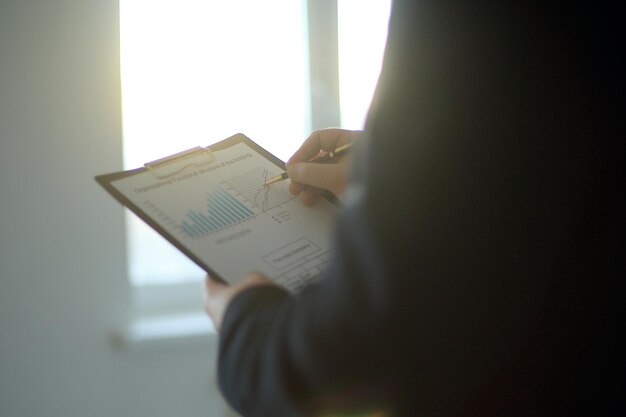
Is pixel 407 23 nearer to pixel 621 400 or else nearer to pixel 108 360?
pixel 621 400

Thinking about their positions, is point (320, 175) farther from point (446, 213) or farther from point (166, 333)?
point (166, 333)

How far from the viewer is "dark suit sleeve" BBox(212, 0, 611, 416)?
1.42 feet

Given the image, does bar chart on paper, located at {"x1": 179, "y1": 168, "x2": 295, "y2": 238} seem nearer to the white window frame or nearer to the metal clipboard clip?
the metal clipboard clip

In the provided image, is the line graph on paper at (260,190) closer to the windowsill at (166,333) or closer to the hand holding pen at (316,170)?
the hand holding pen at (316,170)

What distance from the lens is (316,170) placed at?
79cm

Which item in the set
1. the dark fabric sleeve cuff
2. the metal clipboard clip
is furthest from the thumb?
the dark fabric sleeve cuff

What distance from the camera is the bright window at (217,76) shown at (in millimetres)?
1501

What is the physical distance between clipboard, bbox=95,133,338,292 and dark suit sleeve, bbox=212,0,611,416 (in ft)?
0.67

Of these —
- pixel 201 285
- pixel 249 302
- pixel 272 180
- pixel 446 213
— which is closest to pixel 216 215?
pixel 272 180

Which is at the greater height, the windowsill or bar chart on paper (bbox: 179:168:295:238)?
bar chart on paper (bbox: 179:168:295:238)

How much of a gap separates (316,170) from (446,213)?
363 millimetres

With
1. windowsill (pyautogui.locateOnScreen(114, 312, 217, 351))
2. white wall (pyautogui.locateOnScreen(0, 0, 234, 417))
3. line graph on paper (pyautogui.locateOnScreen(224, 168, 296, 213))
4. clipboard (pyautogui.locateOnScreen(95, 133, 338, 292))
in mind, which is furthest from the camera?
windowsill (pyautogui.locateOnScreen(114, 312, 217, 351))

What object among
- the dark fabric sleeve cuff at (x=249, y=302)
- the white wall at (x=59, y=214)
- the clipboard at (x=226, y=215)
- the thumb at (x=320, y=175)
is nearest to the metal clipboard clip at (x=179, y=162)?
the clipboard at (x=226, y=215)

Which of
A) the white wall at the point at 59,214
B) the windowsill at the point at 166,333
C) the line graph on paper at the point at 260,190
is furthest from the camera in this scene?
the windowsill at the point at 166,333
